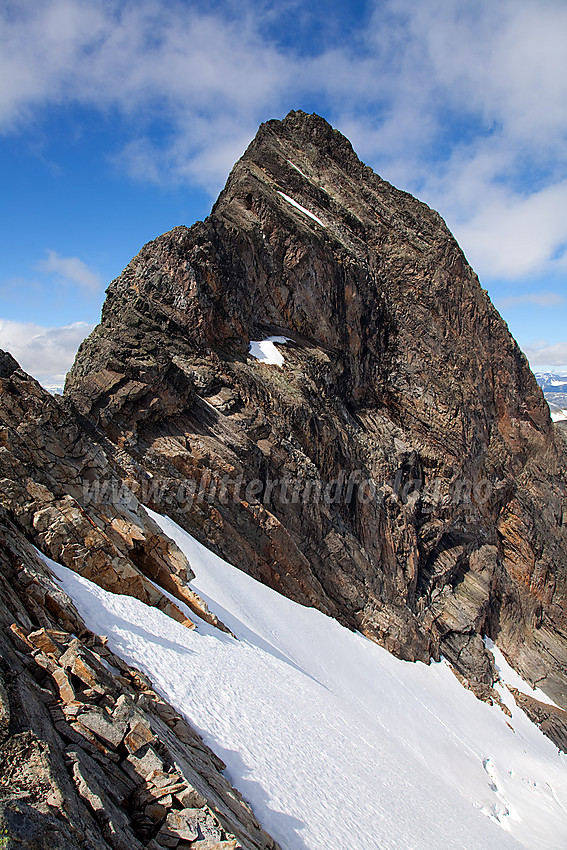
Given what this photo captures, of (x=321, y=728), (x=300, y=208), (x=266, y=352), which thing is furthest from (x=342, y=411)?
(x=321, y=728)

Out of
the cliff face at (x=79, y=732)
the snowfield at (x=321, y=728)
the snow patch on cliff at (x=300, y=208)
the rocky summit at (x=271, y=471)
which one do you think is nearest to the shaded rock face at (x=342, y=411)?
the rocky summit at (x=271, y=471)

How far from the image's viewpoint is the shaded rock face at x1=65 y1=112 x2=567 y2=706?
20.4 m

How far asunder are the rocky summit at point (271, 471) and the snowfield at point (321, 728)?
1.14m

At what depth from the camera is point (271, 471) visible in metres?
23.4

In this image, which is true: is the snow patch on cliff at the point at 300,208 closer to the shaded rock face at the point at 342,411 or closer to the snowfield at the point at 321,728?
the shaded rock face at the point at 342,411

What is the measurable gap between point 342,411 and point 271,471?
10964 mm

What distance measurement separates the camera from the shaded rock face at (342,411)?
20.4m

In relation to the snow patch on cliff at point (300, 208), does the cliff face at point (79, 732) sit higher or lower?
lower

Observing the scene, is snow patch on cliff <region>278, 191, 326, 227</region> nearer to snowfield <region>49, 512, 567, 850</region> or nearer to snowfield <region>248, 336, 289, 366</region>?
snowfield <region>248, 336, 289, 366</region>

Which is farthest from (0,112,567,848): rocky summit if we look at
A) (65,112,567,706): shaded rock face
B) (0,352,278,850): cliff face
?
(65,112,567,706): shaded rock face

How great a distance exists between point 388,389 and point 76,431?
28.5 m

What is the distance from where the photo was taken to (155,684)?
814cm

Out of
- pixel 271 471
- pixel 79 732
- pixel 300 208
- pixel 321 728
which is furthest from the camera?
pixel 300 208

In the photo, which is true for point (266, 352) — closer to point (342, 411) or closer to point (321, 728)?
point (342, 411)
